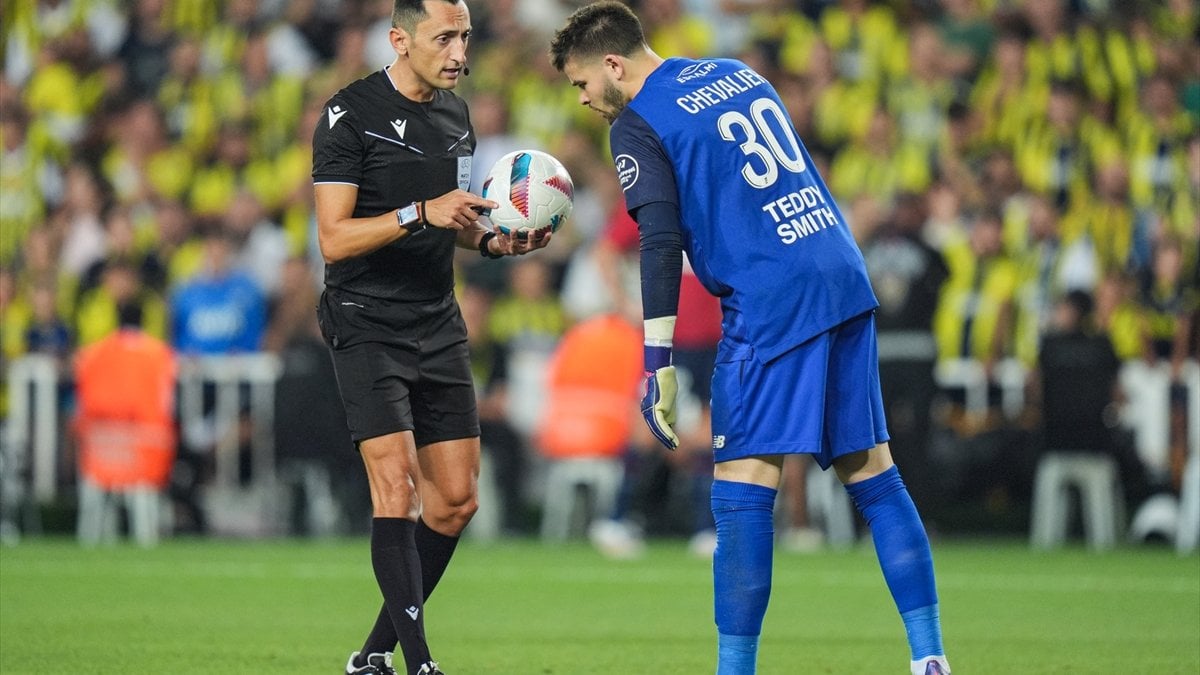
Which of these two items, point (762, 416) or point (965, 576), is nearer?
point (762, 416)

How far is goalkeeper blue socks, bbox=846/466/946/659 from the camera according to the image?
5.69m

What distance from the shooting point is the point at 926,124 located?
15133mm

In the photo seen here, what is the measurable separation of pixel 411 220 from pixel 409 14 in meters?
→ 0.80

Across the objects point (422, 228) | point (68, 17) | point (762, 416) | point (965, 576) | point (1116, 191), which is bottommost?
point (965, 576)

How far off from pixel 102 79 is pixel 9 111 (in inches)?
42.6

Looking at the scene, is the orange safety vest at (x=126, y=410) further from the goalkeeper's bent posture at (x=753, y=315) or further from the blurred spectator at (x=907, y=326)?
the goalkeeper's bent posture at (x=753, y=315)

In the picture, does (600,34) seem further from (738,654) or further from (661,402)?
(738,654)

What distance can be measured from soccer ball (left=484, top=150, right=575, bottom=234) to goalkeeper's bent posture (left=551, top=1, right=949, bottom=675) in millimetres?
868

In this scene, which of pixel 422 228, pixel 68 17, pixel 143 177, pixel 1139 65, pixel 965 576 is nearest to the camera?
pixel 422 228

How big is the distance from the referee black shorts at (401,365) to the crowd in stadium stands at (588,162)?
6.10 m

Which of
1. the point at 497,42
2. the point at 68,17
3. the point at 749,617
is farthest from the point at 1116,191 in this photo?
the point at 68,17

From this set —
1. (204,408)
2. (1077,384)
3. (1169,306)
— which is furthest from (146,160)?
(1169,306)

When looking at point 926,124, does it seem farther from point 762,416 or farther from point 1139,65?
point 762,416

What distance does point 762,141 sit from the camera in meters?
5.77
